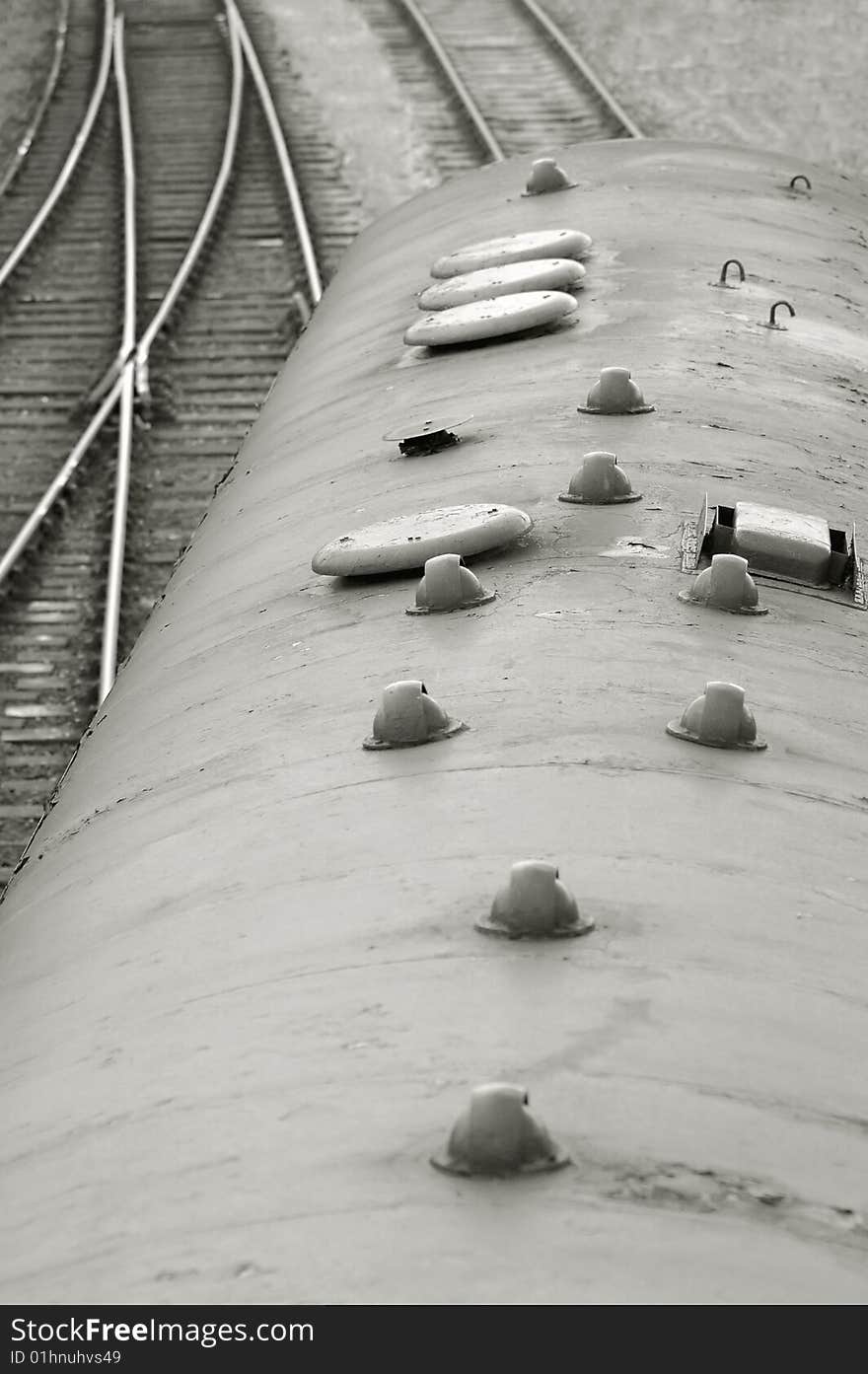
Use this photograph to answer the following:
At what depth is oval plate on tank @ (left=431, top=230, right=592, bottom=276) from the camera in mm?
7488

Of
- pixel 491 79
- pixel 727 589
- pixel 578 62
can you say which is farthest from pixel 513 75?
pixel 727 589

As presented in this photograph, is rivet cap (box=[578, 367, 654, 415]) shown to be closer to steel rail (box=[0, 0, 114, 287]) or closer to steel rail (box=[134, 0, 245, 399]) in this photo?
steel rail (box=[134, 0, 245, 399])

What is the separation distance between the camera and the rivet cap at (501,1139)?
2455 millimetres

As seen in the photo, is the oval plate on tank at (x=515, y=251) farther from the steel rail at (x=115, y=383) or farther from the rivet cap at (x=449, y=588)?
the steel rail at (x=115, y=383)

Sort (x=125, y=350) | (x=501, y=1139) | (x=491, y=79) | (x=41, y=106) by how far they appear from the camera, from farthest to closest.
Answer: (x=491, y=79), (x=41, y=106), (x=125, y=350), (x=501, y=1139)

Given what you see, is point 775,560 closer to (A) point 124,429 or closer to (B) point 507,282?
(B) point 507,282

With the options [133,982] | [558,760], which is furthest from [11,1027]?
[558,760]

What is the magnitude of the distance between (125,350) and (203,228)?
313 cm

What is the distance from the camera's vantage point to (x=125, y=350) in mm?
14930

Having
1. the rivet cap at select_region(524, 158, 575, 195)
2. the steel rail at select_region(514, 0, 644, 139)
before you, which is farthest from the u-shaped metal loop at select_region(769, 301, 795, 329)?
the steel rail at select_region(514, 0, 644, 139)

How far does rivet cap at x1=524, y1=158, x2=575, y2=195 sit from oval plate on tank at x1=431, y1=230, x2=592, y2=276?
3.69ft

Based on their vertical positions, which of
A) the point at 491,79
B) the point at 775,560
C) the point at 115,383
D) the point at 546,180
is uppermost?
Result: the point at 491,79

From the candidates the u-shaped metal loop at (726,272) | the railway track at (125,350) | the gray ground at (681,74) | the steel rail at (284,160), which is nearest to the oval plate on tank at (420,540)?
the u-shaped metal loop at (726,272)

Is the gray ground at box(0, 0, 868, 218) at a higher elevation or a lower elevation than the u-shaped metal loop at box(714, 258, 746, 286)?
higher
